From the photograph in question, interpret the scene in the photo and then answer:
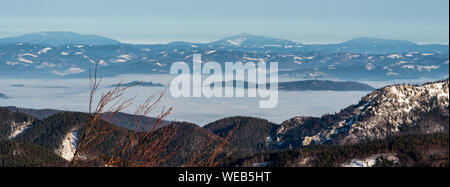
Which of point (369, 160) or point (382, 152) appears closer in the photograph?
point (369, 160)

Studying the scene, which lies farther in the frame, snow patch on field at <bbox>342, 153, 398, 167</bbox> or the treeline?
the treeline

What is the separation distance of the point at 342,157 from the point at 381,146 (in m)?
20.1

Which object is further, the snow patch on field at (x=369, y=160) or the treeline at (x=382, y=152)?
the treeline at (x=382, y=152)

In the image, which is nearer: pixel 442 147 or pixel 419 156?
pixel 419 156

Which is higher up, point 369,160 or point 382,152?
point 382,152
